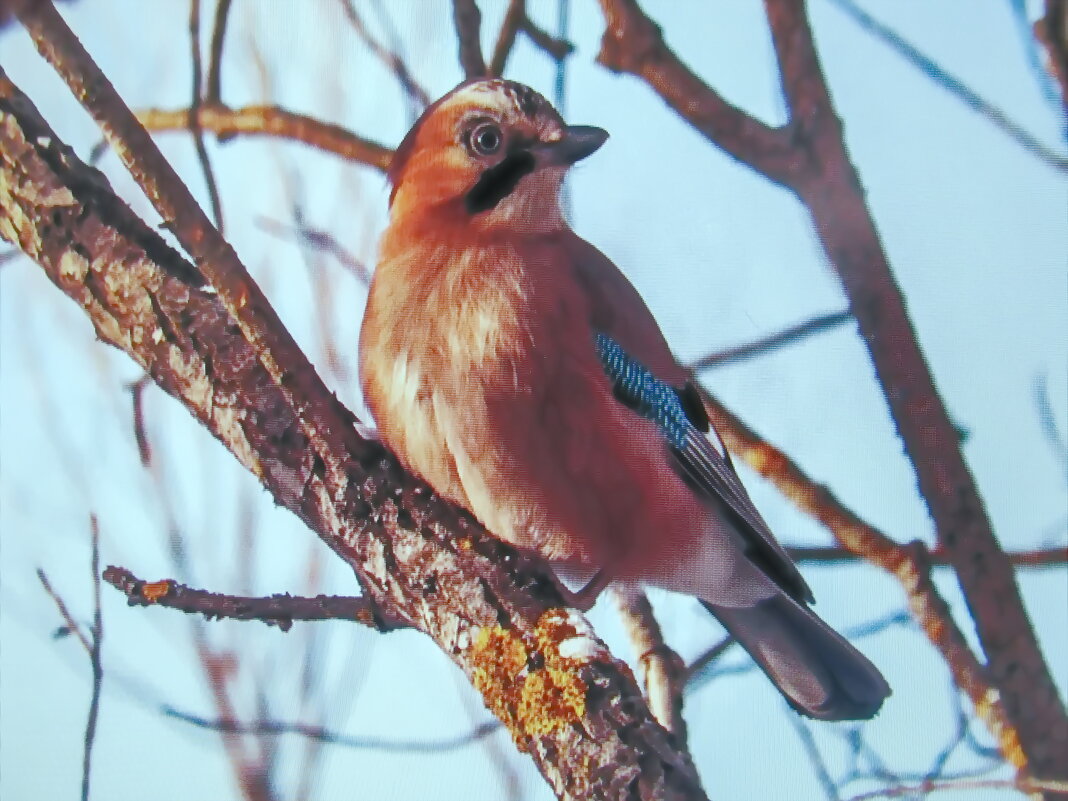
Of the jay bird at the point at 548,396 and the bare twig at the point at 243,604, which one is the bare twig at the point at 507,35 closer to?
the jay bird at the point at 548,396

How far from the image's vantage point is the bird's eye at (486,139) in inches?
39.2

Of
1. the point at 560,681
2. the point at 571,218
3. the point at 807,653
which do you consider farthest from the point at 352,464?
the point at 807,653

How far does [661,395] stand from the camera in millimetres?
1012

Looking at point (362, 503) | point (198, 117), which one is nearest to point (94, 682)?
point (362, 503)

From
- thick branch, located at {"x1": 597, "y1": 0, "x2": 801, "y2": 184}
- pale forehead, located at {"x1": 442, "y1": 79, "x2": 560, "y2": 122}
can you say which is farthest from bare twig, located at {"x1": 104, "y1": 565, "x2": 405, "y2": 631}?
thick branch, located at {"x1": 597, "y1": 0, "x2": 801, "y2": 184}

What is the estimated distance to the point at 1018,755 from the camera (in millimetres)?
919

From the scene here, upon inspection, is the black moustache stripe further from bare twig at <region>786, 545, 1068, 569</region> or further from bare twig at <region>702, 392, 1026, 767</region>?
bare twig at <region>786, 545, 1068, 569</region>

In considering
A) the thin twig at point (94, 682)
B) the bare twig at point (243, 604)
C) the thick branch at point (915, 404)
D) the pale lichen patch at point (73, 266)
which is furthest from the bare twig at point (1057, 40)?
the thin twig at point (94, 682)

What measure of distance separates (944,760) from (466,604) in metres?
0.47

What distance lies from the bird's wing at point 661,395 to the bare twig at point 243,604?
0.32 meters

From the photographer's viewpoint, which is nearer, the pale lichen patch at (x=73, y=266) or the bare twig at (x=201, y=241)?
the bare twig at (x=201, y=241)

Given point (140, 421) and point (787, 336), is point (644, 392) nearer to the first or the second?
point (787, 336)

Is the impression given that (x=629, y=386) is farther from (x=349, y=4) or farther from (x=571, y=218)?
(x=349, y=4)

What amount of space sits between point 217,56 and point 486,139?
36 centimetres
